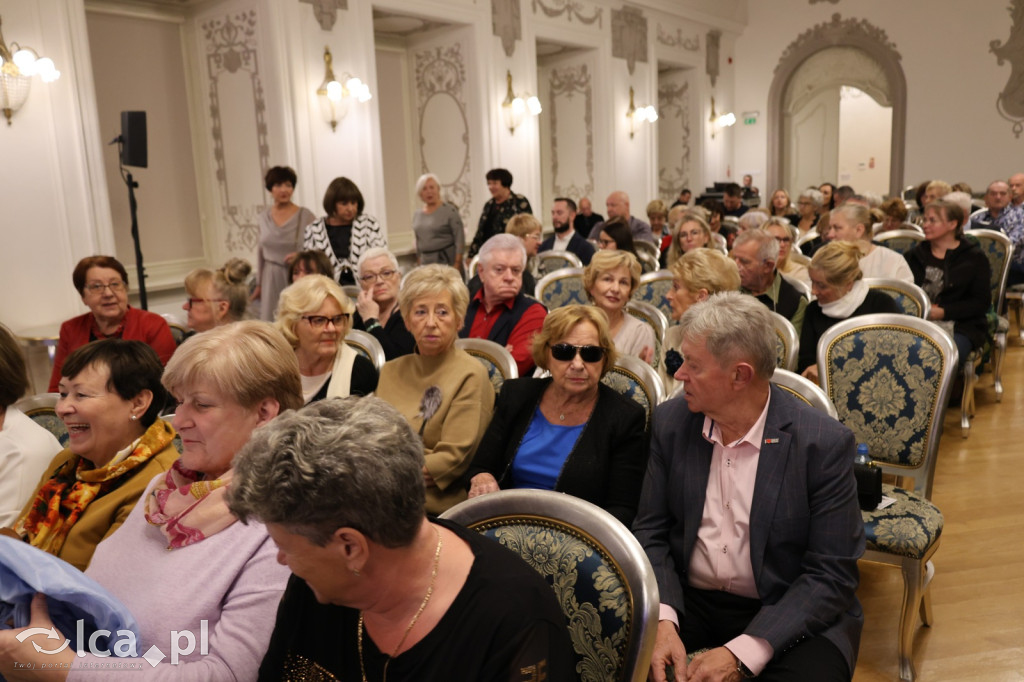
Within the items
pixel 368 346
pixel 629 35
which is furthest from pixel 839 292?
pixel 629 35

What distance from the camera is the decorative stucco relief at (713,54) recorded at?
45.7 feet

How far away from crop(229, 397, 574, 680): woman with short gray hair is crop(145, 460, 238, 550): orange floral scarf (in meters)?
0.32

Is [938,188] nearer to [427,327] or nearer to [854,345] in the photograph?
[854,345]

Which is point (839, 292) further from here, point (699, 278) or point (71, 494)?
point (71, 494)

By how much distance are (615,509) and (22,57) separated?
17.1 ft

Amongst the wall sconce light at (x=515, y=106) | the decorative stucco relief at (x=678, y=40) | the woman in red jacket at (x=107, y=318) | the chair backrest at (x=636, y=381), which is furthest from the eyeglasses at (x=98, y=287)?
the decorative stucco relief at (x=678, y=40)

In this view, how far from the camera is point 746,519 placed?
1.86m

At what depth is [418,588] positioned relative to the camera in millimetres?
1194

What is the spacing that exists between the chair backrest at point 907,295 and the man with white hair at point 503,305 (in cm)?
163

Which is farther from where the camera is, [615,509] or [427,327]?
[427,327]

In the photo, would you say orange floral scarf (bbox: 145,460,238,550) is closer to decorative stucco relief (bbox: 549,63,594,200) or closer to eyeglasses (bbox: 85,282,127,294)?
eyeglasses (bbox: 85,282,127,294)

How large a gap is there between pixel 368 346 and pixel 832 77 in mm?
14354

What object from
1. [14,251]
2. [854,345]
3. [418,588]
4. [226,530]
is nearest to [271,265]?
[14,251]

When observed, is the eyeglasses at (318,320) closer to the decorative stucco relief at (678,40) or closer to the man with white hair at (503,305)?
the man with white hair at (503,305)
